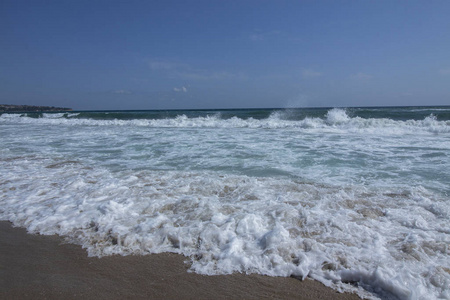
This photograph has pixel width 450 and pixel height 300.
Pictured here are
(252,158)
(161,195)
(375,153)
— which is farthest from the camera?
(375,153)

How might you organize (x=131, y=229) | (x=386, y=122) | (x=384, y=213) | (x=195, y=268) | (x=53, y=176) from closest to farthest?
(x=195, y=268), (x=131, y=229), (x=384, y=213), (x=53, y=176), (x=386, y=122)

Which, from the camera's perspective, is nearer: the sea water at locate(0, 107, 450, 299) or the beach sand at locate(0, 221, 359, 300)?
the beach sand at locate(0, 221, 359, 300)

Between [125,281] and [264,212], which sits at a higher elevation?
[264,212]

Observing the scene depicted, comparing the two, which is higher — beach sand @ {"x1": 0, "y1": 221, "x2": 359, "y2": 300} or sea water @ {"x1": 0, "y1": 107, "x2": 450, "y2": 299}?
A: sea water @ {"x1": 0, "y1": 107, "x2": 450, "y2": 299}

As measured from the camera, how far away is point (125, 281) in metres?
2.28

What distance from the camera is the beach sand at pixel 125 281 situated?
2.12 m

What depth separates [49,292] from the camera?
2.15 metres

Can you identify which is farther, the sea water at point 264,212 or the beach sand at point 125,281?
the sea water at point 264,212

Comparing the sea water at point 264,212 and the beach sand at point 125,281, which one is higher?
the sea water at point 264,212

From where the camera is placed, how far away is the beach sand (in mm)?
2125

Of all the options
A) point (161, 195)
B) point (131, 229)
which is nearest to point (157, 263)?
point (131, 229)

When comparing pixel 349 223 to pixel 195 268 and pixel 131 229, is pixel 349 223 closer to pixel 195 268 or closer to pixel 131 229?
pixel 195 268

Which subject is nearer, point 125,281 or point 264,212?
point 125,281

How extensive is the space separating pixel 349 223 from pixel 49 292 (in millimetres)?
3057
